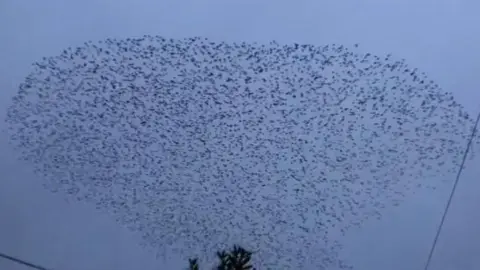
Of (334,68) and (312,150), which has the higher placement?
(334,68)

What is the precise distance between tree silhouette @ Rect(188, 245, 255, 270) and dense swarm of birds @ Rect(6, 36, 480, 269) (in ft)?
0.10

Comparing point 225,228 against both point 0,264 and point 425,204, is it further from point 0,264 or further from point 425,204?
point 0,264

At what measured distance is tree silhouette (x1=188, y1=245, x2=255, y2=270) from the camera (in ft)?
4.54

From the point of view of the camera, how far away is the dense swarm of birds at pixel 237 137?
48.0 inches

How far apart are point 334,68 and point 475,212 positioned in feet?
1.75

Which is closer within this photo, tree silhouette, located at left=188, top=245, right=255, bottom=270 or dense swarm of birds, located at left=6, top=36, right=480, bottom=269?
dense swarm of birds, located at left=6, top=36, right=480, bottom=269

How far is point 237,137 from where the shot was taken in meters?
1.32

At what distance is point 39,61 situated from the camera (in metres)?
1.33

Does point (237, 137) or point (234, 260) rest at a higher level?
point (237, 137)

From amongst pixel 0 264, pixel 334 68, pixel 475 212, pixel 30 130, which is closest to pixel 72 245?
pixel 0 264

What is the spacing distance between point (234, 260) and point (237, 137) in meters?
0.35

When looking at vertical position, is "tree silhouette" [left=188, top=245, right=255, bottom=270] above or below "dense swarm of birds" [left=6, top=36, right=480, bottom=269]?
below

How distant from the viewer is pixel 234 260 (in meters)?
1.39

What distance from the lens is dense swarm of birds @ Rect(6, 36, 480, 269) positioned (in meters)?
1.22
